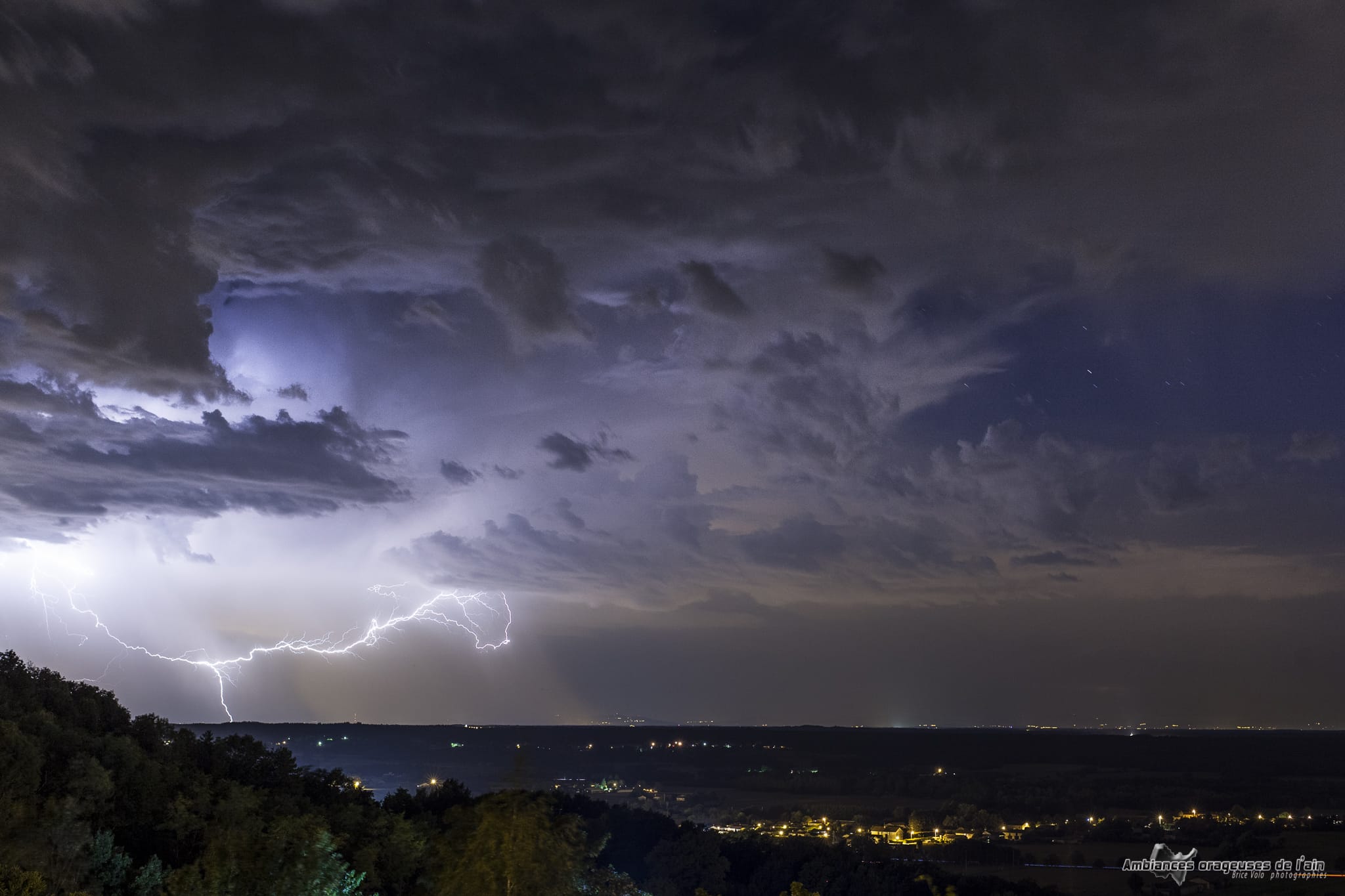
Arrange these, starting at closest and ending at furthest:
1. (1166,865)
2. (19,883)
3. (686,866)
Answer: (19,883) → (686,866) → (1166,865)

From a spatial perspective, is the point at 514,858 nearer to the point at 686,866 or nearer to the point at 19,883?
the point at 19,883

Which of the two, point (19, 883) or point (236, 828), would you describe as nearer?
point (19, 883)

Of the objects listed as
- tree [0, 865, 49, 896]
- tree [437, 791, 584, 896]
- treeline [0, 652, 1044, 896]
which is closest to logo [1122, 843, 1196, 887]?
treeline [0, 652, 1044, 896]

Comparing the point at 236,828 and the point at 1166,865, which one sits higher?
the point at 236,828

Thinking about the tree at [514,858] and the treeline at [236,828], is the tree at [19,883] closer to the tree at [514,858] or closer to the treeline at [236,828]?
the treeline at [236,828]

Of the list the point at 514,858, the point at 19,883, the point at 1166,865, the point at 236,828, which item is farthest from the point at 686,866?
the point at 19,883

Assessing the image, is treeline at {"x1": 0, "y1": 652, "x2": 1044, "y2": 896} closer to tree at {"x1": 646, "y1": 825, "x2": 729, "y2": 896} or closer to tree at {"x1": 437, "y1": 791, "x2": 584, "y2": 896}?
tree at {"x1": 437, "y1": 791, "x2": 584, "y2": 896}
